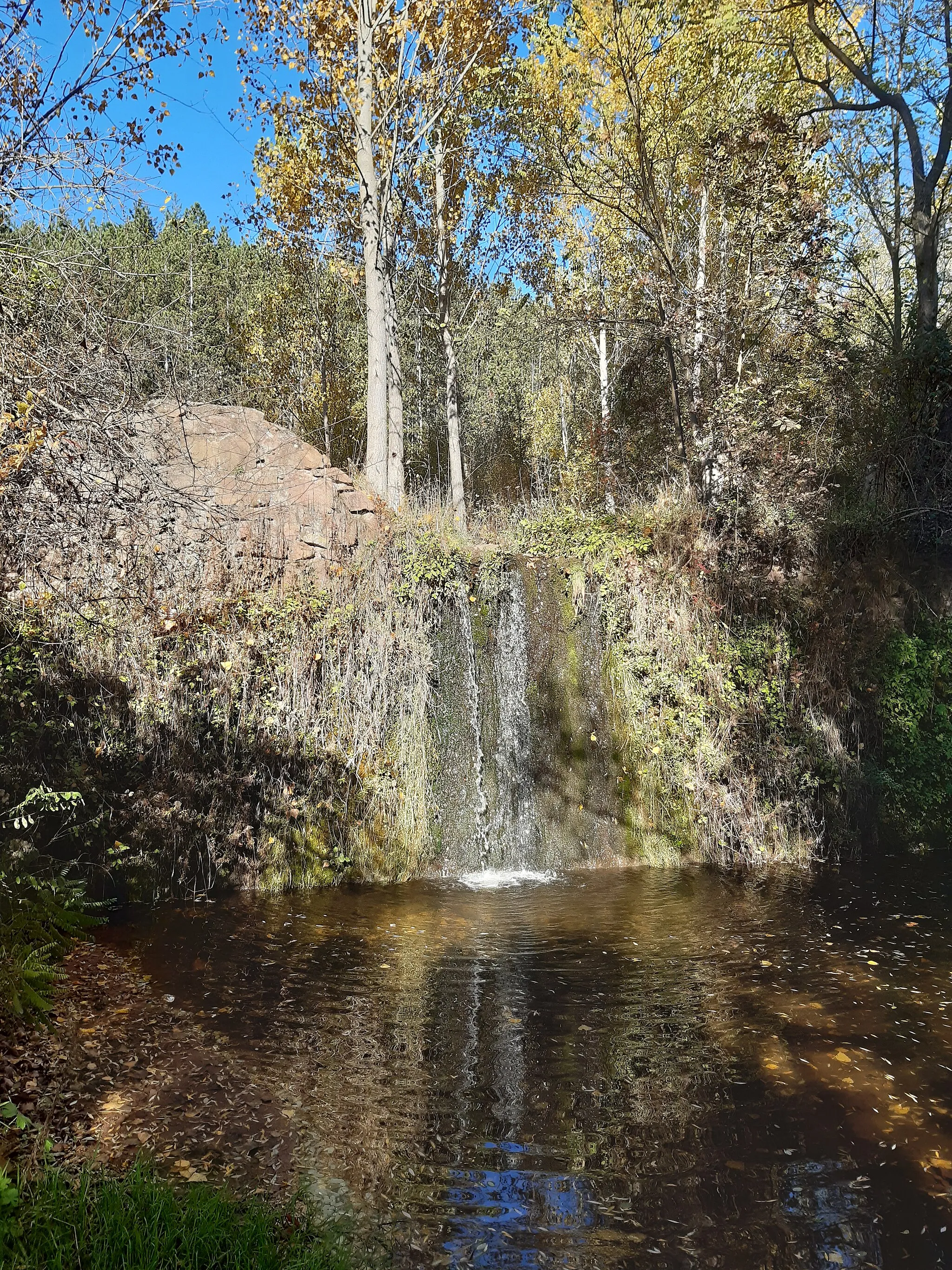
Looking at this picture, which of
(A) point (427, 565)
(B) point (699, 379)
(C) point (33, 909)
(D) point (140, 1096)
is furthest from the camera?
(B) point (699, 379)

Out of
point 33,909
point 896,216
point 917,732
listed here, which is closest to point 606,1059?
point 33,909

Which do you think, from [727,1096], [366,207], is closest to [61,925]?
[727,1096]

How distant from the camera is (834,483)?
29.6 ft

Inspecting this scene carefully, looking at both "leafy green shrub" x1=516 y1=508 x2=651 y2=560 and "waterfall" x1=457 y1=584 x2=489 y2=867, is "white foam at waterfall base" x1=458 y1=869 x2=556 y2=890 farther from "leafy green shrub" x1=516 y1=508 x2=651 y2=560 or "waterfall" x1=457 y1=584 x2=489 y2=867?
"leafy green shrub" x1=516 y1=508 x2=651 y2=560

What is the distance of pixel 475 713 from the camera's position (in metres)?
8.12

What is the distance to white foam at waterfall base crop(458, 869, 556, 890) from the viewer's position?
7.08 m

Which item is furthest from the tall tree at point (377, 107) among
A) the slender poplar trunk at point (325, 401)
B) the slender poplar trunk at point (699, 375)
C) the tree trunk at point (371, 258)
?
the slender poplar trunk at point (325, 401)

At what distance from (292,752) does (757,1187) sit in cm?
517

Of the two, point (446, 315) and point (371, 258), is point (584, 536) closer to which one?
point (371, 258)

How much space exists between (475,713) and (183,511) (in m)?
3.45

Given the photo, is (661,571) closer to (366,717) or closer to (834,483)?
(834,483)

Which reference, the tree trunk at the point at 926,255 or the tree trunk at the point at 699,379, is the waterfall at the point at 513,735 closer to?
the tree trunk at the point at 699,379

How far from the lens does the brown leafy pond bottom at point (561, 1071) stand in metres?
2.86

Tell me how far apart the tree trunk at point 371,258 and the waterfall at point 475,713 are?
3604 mm
